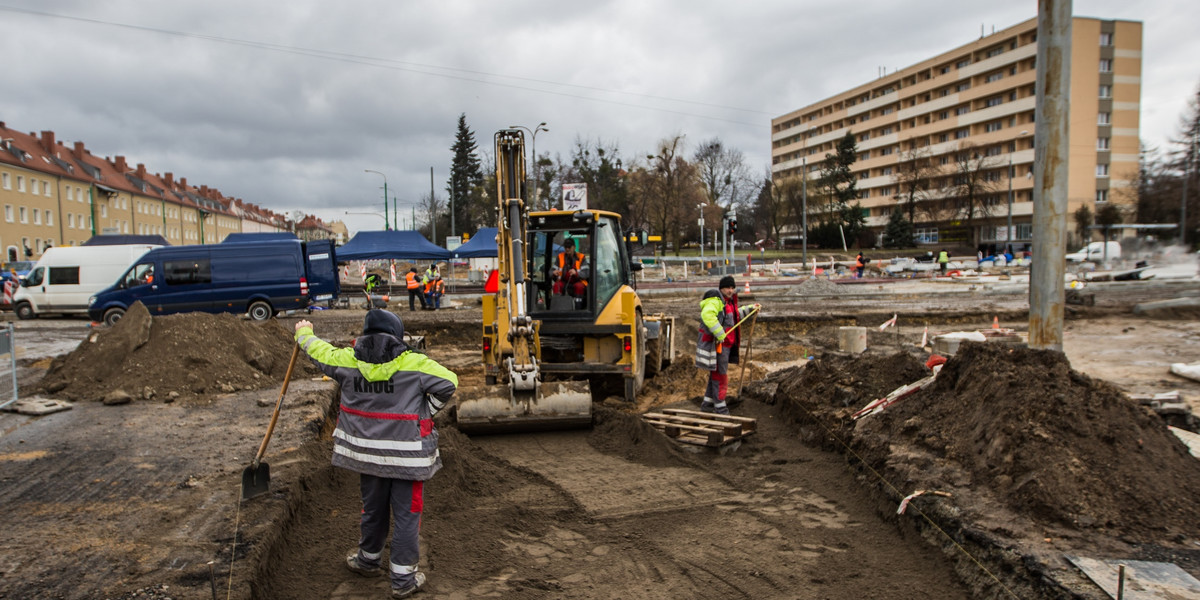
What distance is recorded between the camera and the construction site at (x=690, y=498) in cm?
409

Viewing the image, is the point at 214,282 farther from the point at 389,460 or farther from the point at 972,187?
the point at 972,187

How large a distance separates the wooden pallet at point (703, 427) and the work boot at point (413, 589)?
3.44 m

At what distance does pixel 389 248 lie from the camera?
29297 millimetres

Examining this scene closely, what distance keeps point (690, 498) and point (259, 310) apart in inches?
659

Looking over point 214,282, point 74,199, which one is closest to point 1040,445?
point 214,282

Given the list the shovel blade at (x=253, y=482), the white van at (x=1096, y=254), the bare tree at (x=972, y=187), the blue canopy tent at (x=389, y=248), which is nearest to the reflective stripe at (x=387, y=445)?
the shovel blade at (x=253, y=482)

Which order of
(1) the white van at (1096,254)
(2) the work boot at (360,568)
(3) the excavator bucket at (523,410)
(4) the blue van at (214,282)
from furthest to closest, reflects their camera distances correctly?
1. (1) the white van at (1096,254)
2. (4) the blue van at (214,282)
3. (3) the excavator bucket at (523,410)
4. (2) the work boot at (360,568)

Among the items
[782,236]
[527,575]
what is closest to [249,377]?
[527,575]

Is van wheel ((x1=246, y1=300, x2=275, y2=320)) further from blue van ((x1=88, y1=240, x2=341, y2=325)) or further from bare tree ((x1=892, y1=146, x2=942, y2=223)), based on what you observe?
bare tree ((x1=892, y1=146, x2=942, y2=223))

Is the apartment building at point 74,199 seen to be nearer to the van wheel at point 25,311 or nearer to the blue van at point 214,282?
the van wheel at point 25,311

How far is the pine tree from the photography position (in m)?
60.6

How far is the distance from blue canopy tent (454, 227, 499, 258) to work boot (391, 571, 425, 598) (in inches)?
980

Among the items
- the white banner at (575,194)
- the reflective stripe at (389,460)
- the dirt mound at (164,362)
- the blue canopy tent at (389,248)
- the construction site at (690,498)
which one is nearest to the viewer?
the reflective stripe at (389,460)

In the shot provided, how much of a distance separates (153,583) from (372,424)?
1471 mm
